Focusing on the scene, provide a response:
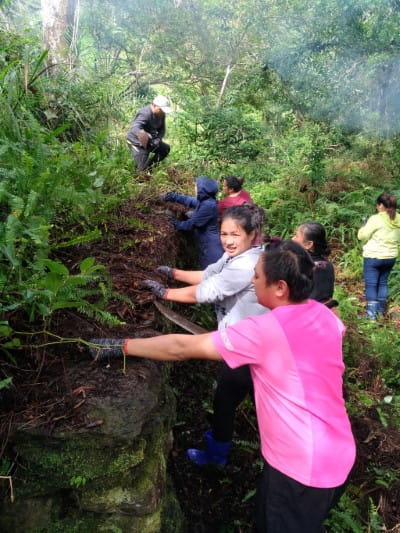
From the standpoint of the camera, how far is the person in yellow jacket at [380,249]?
21.2 ft

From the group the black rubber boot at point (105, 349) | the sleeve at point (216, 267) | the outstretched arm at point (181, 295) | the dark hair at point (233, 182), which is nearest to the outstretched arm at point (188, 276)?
the sleeve at point (216, 267)

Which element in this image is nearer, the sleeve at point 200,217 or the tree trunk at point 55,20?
the sleeve at point 200,217

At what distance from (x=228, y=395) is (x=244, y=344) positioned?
110 cm

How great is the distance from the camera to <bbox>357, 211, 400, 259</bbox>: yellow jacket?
6.46 meters

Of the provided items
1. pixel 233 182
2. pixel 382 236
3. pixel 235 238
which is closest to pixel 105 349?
pixel 235 238

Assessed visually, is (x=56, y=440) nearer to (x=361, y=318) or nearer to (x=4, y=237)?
(x=4, y=237)

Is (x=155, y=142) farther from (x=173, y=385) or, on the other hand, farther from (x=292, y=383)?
(x=292, y=383)

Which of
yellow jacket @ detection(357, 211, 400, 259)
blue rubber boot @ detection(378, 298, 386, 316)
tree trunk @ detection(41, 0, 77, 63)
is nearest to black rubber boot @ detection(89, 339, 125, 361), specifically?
yellow jacket @ detection(357, 211, 400, 259)

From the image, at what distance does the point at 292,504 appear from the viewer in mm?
1947

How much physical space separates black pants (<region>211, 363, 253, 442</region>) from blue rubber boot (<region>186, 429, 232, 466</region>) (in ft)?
0.22

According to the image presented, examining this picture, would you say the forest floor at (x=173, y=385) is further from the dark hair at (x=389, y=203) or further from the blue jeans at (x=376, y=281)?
the dark hair at (x=389, y=203)

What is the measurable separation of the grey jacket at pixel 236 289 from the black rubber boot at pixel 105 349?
1.03 meters

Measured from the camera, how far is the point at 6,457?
1.87 m

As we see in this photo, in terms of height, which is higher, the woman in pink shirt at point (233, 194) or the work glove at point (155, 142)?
the work glove at point (155, 142)
